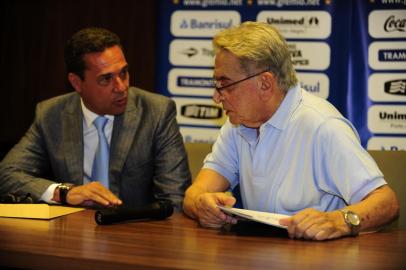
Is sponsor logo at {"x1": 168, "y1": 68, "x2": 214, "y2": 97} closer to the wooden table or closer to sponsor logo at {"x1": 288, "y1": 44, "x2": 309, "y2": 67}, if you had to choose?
sponsor logo at {"x1": 288, "y1": 44, "x2": 309, "y2": 67}

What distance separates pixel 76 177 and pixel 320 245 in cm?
164

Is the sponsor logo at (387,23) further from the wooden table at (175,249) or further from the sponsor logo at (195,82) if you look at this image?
the wooden table at (175,249)

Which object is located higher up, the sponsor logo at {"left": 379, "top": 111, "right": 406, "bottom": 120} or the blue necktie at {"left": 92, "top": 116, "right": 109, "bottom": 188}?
the blue necktie at {"left": 92, "top": 116, "right": 109, "bottom": 188}

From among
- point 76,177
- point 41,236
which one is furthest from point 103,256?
point 76,177

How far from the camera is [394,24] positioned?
4465mm

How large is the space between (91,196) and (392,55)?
2688mm

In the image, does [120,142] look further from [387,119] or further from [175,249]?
[387,119]

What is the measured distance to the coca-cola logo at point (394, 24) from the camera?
4.45m

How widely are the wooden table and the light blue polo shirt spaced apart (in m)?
0.24

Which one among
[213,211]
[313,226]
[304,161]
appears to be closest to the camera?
[313,226]

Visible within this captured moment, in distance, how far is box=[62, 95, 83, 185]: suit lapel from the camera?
3.21m

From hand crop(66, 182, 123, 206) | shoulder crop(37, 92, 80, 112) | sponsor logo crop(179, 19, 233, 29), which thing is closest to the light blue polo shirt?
hand crop(66, 182, 123, 206)

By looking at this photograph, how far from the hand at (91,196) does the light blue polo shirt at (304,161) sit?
0.56m

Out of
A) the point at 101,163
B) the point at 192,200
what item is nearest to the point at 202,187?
the point at 192,200
